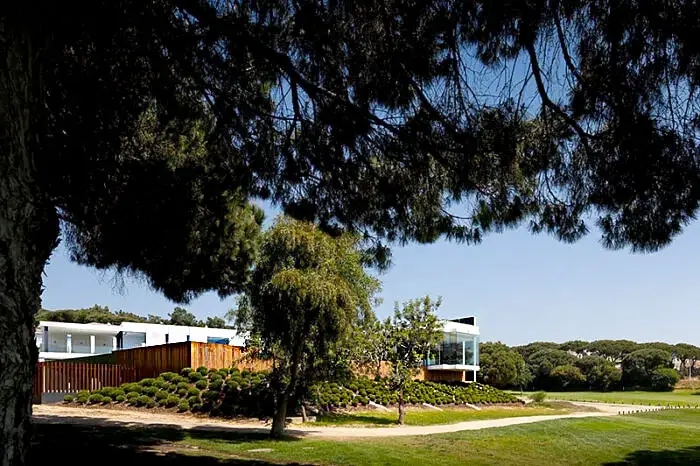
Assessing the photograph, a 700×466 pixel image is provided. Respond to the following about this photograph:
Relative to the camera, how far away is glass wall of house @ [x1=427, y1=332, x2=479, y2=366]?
3962 centimetres

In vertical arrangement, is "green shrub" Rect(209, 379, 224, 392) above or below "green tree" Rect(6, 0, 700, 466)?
below

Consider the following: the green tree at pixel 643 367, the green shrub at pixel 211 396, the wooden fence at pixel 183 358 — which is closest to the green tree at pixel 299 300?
the green shrub at pixel 211 396

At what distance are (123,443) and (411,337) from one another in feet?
33.0

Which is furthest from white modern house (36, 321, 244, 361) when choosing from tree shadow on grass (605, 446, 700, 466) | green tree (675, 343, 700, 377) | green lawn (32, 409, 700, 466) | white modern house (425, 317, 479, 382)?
green tree (675, 343, 700, 377)

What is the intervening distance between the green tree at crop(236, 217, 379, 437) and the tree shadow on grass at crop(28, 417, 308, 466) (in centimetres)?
162

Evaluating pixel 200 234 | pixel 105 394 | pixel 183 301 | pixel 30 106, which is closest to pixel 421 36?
pixel 30 106

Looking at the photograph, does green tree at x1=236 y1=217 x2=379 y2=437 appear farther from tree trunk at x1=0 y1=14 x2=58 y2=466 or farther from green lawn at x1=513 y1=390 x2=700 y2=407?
green lawn at x1=513 y1=390 x2=700 y2=407

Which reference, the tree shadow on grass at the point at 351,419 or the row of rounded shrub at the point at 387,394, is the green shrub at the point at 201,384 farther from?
the tree shadow on grass at the point at 351,419

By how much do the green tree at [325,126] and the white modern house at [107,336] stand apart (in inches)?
1282

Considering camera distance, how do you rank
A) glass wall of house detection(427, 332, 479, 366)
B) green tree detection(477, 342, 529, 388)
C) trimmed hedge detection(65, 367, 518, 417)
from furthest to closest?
green tree detection(477, 342, 529, 388)
glass wall of house detection(427, 332, 479, 366)
trimmed hedge detection(65, 367, 518, 417)

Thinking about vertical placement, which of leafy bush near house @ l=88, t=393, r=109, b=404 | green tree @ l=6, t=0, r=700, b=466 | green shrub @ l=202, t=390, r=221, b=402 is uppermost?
green tree @ l=6, t=0, r=700, b=466

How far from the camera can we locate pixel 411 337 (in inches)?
757

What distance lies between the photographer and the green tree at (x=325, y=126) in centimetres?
433

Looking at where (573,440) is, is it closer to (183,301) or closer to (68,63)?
(183,301)
